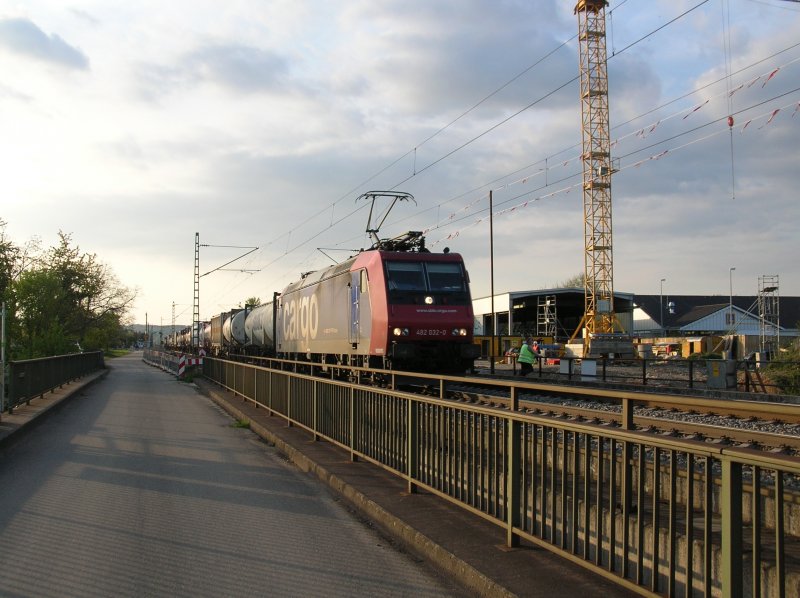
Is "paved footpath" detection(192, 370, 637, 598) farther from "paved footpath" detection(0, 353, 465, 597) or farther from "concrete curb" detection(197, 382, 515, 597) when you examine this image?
"paved footpath" detection(0, 353, 465, 597)

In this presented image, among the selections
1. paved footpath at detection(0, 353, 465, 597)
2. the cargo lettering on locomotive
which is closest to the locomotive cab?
paved footpath at detection(0, 353, 465, 597)

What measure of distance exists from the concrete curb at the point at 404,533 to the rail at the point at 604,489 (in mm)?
496

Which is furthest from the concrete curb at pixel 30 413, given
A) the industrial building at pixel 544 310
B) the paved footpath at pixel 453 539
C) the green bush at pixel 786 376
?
the industrial building at pixel 544 310

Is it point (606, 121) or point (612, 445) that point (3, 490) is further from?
point (606, 121)

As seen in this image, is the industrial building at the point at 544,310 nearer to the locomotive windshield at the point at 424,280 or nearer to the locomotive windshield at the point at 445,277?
the locomotive windshield at the point at 445,277

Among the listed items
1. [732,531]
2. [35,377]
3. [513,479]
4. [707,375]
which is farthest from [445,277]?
[732,531]

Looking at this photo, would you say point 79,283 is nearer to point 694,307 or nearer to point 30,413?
point 30,413

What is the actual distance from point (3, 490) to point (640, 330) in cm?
8318

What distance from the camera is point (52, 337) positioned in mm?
27547

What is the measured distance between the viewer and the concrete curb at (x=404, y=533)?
4.83 metres

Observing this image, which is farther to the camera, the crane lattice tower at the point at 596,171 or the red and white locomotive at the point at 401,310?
the crane lattice tower at the point at 596,171

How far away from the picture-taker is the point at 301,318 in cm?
2433

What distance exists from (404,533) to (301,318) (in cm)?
1848

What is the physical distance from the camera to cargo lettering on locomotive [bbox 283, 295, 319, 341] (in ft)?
73.4
